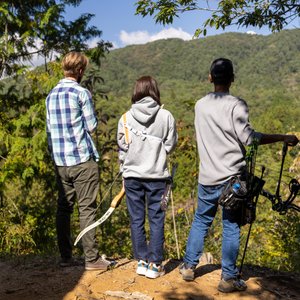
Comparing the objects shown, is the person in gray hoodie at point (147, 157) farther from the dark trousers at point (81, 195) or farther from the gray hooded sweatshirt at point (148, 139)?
the dark trousers at point (81, 195)

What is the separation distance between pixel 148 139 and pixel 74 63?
0.93m

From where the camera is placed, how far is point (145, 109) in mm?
3244

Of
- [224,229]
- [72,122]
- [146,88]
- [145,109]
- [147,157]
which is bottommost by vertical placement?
[224,229]

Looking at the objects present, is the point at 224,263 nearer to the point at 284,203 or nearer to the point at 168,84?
the point at 284,203

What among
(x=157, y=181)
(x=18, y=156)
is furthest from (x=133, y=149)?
(x=18, y=156)

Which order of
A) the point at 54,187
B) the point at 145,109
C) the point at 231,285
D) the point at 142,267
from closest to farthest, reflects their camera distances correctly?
the point at 231,285 < the point at 145,109 < the point at 142,267 < the point at 54,187

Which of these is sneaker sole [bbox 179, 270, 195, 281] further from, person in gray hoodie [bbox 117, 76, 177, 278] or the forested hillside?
the forested hillside

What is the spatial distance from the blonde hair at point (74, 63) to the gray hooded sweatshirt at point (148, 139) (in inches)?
23.8

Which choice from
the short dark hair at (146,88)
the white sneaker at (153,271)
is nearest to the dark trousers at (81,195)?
the white sneaker at (153,271)

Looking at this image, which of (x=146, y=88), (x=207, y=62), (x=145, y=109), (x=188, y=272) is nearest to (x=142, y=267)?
(x=188, y=272)

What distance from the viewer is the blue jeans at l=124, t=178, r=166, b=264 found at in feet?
10.9

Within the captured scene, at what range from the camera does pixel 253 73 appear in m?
133

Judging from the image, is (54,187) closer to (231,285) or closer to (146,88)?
(146,88)

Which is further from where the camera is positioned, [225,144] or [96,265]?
[96,265]
